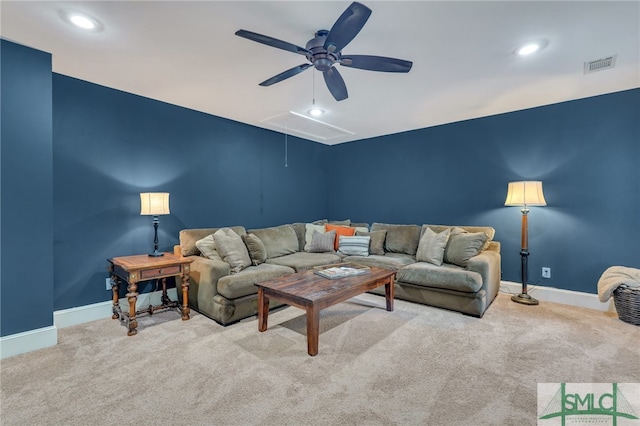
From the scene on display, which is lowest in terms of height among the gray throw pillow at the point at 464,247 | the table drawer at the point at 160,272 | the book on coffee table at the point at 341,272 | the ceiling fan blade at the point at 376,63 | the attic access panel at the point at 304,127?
the book on coffee table at the point at 341,272

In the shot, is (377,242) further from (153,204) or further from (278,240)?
(153,204)

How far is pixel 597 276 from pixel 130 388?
4797mm

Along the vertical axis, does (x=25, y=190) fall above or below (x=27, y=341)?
above

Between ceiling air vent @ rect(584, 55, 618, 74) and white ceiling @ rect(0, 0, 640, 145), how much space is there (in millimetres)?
45

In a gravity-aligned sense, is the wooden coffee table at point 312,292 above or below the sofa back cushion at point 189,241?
below

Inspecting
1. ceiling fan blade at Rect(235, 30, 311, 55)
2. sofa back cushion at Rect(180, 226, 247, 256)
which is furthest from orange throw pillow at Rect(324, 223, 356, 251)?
ceiling fan blade at Rect(235, 30, 311, 55)

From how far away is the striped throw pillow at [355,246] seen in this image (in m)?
4.36

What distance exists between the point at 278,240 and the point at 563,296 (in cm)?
373

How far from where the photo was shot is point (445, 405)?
174 cm

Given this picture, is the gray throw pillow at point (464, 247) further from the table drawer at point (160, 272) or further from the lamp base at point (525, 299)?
the table drawer at point (160, 272)

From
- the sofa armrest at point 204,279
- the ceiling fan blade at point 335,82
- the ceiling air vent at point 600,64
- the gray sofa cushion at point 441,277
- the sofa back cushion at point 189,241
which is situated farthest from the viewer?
the sofa back cushion at point 189,241

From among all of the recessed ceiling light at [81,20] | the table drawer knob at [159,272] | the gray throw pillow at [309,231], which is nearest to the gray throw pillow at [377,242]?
the gray throw pillow at [309,231]

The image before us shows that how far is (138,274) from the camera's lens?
2.69 metres

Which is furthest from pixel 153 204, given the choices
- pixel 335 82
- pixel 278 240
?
pixel 335 82
